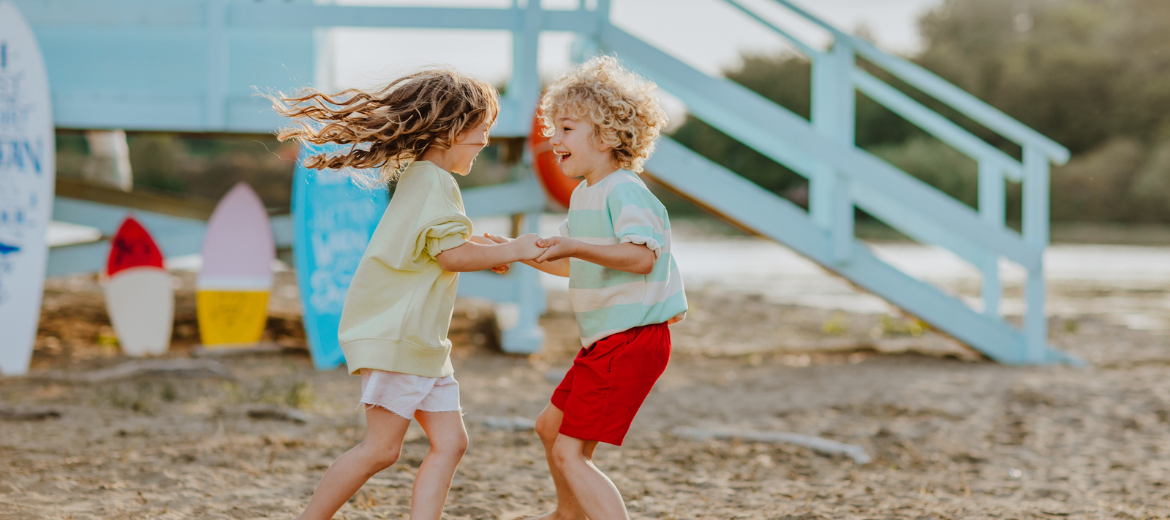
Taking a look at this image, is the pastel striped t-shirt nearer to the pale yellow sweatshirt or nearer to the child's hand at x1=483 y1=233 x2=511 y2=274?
the child's hand at x1=483 y1=233 x2=511 y2=274

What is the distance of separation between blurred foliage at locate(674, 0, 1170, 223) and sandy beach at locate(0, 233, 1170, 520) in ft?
70.9

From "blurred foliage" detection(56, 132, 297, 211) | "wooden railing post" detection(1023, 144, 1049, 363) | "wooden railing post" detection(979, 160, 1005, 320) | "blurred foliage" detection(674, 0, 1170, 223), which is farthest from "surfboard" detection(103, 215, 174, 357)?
"blurred foliage" detection(674, 0, 1170, 223)

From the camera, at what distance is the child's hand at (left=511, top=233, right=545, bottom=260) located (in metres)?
2.02

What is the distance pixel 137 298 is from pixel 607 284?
4.03m

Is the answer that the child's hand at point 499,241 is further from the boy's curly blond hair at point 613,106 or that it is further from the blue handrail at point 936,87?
the blue handrail at point 936,87

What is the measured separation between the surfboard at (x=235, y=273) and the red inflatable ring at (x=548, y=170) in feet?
5.33

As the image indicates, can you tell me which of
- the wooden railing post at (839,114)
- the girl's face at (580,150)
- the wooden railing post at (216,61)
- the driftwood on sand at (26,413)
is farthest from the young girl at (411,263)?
the wooden railing post at (839,114)

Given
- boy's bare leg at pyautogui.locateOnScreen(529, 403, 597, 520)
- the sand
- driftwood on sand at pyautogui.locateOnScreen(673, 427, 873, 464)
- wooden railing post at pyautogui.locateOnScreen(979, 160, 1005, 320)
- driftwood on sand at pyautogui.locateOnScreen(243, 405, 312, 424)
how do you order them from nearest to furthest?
boy's bare leg at pyautogui.locateOnScreen(529, 403, 597, 520) < the sand < driftwood on sand at pyautogui.locateOnScreen(673, 427, 873, 464) < driftwood on sand at pyautogui.locateOnScreen(243, 405, 312, 424) < wooden railing post at pyautogui.locateOnScreen(979, 160, 1005, 320)

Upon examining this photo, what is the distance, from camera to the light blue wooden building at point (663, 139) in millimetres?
5246

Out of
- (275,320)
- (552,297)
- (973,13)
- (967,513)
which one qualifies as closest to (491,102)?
(967,513)

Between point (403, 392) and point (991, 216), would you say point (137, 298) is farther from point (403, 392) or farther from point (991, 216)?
point (991, 216)

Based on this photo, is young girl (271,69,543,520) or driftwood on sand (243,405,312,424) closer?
young girl (271,69,543,520)

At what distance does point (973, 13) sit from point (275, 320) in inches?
1912

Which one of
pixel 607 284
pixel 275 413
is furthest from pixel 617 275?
pixel 275 413
